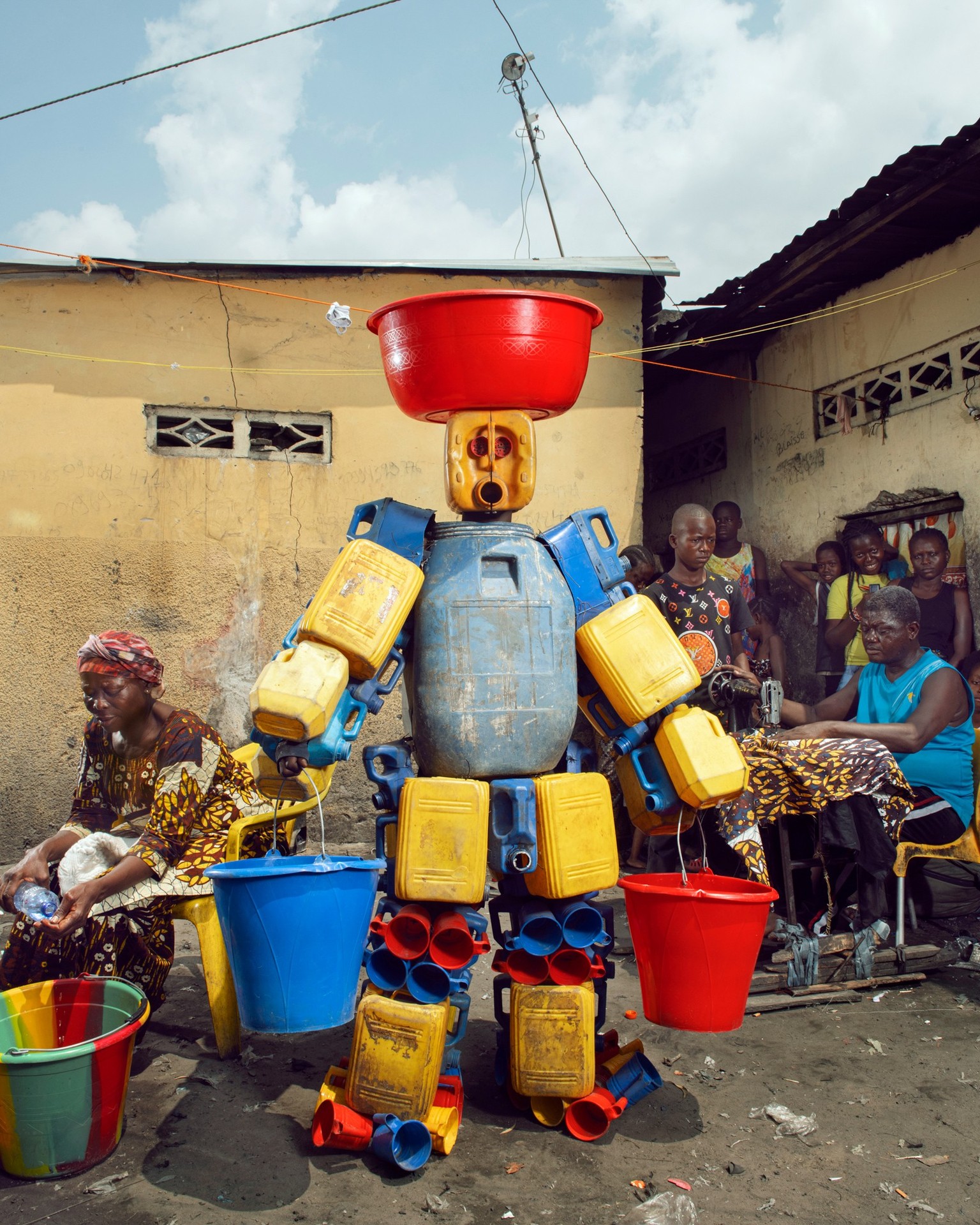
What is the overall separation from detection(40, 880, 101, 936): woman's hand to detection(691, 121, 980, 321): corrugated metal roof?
17.9 ft

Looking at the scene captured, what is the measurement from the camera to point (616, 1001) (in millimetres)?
3662

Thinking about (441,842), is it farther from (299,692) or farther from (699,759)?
(699,759)

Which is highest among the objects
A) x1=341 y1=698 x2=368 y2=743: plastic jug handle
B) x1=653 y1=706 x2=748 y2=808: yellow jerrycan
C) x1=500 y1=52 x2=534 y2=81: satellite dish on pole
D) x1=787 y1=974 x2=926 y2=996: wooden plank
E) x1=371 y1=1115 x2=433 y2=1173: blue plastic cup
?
x1=500 y1=52 x2=534 y2=81: satellite dish on pole

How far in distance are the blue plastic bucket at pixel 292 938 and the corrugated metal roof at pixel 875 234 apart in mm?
5091

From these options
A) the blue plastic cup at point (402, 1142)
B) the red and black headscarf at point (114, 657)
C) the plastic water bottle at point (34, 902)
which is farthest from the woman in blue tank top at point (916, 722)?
the plastic water bottle at point (34, 902)

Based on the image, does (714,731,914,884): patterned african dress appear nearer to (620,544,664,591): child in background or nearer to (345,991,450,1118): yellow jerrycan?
(620,544,664,591): child in background

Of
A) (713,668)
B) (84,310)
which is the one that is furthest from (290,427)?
(713,668)

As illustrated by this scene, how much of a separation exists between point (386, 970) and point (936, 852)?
2.70 meters

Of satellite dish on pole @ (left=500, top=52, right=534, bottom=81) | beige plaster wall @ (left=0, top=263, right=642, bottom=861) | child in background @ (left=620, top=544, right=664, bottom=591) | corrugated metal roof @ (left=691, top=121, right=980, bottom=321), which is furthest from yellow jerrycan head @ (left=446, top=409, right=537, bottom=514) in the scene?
satellite dish on pole @ (left=500, top=52, right=534, bottom=81)

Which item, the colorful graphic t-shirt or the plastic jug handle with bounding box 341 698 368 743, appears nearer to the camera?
the plastic jug handle with bounding box 341 698 368 743

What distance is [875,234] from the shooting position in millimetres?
5910

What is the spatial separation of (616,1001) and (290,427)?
4.08 m

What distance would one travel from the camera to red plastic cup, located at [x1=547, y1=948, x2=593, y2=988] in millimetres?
2668

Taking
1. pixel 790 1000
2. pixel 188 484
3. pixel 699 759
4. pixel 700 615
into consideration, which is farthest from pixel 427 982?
pixel 188 484
